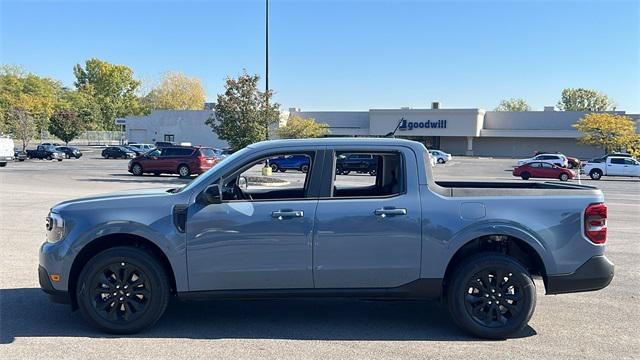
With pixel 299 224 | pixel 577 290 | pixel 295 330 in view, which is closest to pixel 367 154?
pixel 299 224

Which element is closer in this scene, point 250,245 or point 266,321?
point 250,245

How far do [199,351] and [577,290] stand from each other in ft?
11.2

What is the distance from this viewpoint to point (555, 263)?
16.3 feet

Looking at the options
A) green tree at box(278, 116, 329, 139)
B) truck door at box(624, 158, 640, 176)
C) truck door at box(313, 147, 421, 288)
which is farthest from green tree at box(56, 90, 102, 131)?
truck door at box(313, 147, 421, 288)

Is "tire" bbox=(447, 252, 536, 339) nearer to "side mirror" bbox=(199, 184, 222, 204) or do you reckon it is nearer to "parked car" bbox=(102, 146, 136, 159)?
"side mirror" bbox=(199, 184, 222, 204)

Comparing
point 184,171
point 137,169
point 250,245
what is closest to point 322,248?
point 250,245

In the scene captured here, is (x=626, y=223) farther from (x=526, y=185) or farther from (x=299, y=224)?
(x=299, y=224)

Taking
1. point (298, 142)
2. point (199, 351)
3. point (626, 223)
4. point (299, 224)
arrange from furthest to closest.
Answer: point (626, 223) → point (298, 142) → point (299, 224) → point (199, 351)

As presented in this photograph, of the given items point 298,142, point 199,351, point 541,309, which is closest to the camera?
point 199,351

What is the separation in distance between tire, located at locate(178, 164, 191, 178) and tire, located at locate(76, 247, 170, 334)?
79.9 ft

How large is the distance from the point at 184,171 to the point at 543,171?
72.8 ft

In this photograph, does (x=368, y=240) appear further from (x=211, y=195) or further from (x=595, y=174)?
(x=595, y=174)

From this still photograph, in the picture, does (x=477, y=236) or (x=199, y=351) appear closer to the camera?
(x=199, y=351)

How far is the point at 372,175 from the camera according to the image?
5793mm
